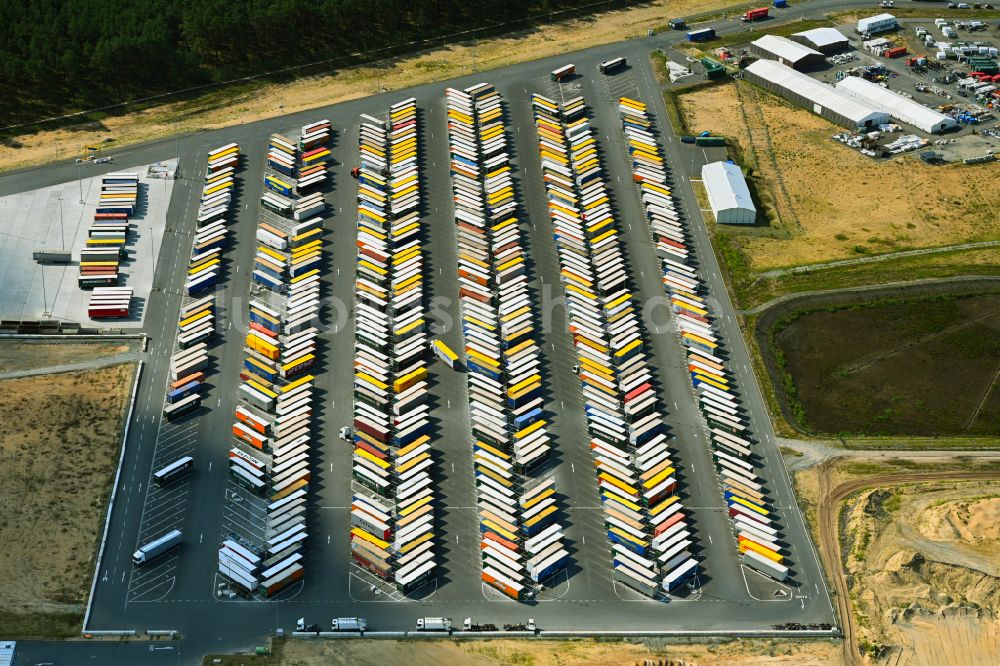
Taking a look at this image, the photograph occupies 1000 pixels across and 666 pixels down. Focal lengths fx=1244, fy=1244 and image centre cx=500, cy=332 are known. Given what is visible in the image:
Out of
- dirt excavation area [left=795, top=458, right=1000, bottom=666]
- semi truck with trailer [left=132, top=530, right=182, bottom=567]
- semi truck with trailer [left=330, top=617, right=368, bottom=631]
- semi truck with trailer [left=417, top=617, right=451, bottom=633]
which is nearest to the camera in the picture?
semi truck with trailer [left=330, top=617, right=368, bottom=631]

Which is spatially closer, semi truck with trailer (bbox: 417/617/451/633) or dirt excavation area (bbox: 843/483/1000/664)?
semi truck with trailer (bbox: 417/617/451/633)

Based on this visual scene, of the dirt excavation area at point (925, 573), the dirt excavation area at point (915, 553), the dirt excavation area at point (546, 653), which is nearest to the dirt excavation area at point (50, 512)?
the dirt excavation area at point (546, 653)

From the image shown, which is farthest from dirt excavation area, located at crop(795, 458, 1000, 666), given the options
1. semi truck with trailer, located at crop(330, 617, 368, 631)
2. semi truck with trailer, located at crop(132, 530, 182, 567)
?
semi truck with trailer, located at crop(132, 530, 182, 567)

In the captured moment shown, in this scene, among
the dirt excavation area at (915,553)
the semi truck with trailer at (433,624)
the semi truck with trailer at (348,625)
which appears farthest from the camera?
the dirt excavation area at (915,553)

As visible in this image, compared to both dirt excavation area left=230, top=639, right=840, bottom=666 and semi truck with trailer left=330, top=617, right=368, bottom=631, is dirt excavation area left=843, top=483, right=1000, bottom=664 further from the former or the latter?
semi truck with trailer left=330, top=617, right=368, bottom=631

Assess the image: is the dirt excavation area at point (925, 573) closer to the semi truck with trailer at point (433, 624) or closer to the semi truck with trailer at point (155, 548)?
the semi truck with trailer at point (433, 624)

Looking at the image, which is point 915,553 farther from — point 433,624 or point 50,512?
point 50,512
